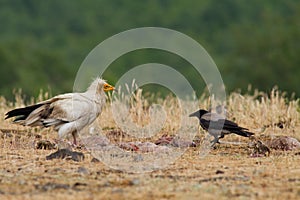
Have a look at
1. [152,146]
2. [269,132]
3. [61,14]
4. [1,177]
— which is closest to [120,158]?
[152,146]

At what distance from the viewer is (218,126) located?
34.0 ft

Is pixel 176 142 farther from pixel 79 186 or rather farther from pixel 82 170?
pixel 79 186

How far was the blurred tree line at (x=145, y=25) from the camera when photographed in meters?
50.0

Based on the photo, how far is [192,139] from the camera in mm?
11297

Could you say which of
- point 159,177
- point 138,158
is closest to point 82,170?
point 159,177

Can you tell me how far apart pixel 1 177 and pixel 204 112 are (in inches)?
166

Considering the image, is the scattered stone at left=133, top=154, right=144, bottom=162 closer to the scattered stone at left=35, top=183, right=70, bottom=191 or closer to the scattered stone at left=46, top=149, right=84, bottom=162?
the scattered stone at left=46, top=149, right=84, bottom=162

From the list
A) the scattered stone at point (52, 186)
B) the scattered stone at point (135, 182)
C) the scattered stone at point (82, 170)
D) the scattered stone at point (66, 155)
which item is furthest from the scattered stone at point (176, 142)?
the scattered stone at point (52, 186)

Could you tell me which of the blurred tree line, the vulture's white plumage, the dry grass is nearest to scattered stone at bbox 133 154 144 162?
the dry grass

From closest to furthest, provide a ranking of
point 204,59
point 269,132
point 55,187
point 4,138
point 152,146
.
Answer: point 55,187
point 152,146
point 4,138
point 269,132
point 204,59

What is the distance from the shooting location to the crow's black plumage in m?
10.3

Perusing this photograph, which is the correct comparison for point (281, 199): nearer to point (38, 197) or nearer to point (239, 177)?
point (239, 177)

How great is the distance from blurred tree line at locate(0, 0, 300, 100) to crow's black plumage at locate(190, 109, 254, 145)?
99.6 feet

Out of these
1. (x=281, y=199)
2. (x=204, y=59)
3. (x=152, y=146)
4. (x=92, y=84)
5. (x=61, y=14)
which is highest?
(x=61, y=14)
